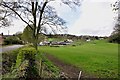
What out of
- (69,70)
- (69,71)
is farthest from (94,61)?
(69,71)

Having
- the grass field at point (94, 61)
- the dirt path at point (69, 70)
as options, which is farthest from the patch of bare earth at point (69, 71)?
the grass field at point (94, 61)

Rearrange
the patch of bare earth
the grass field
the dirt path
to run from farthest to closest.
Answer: the grass field
the dirt path
the patch of bare earth

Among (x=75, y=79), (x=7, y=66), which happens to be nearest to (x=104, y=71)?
(x=75, y=79)

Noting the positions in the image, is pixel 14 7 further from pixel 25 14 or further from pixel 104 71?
pixel 104 71

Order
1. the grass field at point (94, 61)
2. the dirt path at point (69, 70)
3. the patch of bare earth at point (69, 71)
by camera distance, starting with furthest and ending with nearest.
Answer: the grass field at point (94, 61), the dirt path at point (69, 70), the patch of bare earth at point (69, 71)

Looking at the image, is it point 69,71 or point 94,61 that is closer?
point 69,71

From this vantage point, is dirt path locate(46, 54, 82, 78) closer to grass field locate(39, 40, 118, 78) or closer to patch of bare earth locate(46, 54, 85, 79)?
patch of bare earth locate(46, 54, 85, 79)

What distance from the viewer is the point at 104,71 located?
2073 cm

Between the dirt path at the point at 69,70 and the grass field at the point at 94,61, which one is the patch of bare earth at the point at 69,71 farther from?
the grass field at the point at 94,61

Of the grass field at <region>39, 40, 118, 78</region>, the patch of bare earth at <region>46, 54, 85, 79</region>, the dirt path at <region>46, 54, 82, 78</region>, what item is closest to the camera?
the patch of bare earth at <region>46, 54, 85, 79</region>

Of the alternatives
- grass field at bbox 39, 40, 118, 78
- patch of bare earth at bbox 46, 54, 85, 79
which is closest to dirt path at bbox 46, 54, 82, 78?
patch of bare earth at bbox 46, 54, 85, 79

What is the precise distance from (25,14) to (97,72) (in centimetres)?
1155

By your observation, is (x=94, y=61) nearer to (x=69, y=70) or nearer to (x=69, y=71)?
(x=69, y=70)

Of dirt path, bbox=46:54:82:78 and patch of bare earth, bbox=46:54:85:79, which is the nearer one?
patch of bare earth, bbox=46:54:85:79
